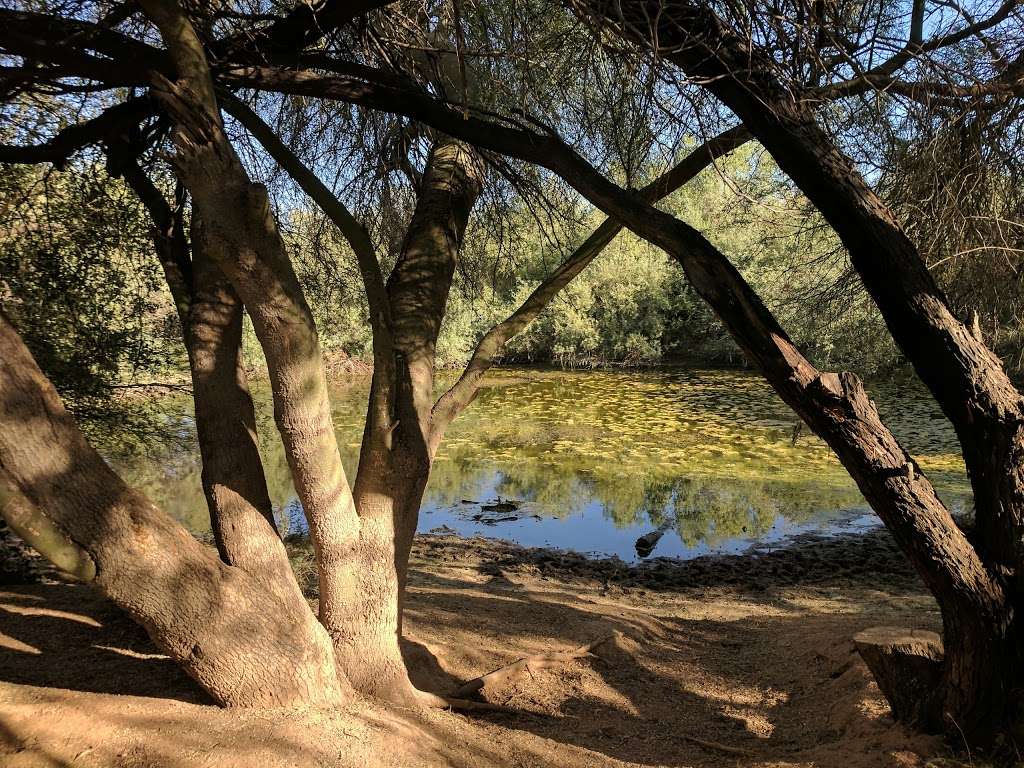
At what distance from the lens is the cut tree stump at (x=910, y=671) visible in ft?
9.74

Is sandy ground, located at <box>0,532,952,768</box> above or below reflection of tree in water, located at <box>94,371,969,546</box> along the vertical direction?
below

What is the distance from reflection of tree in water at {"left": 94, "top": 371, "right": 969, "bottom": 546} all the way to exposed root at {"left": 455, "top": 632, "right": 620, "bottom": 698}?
12.9 ft

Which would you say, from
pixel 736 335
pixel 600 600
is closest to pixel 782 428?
pixel 600 600

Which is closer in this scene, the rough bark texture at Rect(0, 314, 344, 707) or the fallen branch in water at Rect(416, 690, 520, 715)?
the rough bark texture at Rect(0, 314, 344, 707)

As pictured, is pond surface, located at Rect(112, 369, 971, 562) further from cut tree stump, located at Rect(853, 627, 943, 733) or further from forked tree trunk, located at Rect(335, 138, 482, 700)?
cut tree stump, located at Rect(853, 627, 943, 733)

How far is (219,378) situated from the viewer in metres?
3.31

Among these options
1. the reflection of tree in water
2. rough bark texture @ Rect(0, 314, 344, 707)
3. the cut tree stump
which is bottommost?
the cut tree stump

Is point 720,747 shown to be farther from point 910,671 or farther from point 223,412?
point 223,412

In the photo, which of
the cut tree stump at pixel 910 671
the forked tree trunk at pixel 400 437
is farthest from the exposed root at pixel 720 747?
the forked tree trunk at pixel 400 437

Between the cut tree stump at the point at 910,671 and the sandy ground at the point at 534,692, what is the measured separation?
0.08 meters

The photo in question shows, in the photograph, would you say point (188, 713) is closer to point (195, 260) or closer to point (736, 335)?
point (195, 260)

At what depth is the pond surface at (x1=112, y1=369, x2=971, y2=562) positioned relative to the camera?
9.31m

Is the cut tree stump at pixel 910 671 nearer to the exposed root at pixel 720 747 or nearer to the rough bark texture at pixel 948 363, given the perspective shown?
the rough bark texture at pixel 948 363

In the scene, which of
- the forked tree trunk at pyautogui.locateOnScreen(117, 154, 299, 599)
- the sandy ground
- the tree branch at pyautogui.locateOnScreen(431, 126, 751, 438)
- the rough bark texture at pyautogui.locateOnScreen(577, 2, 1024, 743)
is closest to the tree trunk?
the forked tree trunk at pyautogui.locateOnScreen(117, 154, 299, 599)
